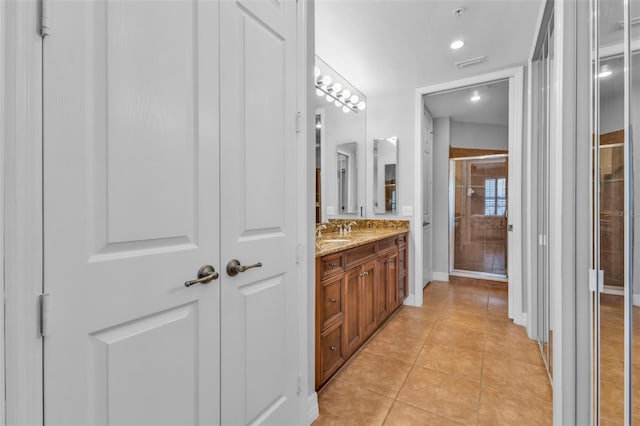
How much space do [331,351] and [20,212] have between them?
1.76 meters

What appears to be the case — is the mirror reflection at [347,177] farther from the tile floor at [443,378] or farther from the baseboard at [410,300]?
the tile floor at [443,378]

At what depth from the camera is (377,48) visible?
2.68 metres

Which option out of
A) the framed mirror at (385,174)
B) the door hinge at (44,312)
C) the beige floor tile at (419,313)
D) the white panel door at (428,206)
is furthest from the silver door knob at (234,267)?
the white panel door at (428,206)

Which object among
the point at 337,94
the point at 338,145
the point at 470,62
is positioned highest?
the point at 470,62

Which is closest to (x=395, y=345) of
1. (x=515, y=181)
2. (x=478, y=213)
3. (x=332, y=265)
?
(x=332, y=265)

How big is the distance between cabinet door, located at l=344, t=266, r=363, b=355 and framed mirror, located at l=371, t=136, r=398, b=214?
152 centimetres

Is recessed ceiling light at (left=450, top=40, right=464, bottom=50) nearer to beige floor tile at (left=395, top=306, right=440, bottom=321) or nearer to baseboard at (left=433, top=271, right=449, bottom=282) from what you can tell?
beige floor tile at (left=395, top=306, right=440, bottom=321)

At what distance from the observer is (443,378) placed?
2035mm

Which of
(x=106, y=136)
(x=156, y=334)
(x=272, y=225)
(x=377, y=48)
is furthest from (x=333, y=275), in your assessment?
(x=377, y=48)

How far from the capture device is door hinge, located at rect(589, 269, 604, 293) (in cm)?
116

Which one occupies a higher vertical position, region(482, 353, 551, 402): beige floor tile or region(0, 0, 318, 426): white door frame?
region(0, 0, 318, 426): white door frame

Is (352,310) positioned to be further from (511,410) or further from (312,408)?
(511,410)

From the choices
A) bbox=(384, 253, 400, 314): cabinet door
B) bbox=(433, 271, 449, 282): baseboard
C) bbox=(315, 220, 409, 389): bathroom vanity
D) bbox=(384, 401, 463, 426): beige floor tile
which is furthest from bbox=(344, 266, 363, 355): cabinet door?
bbox=(433, 271, 449, 282): baseboard

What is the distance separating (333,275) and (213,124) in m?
1.25
